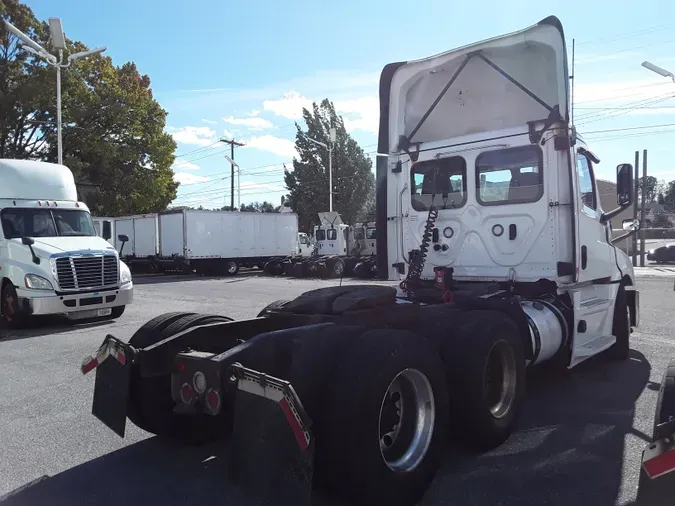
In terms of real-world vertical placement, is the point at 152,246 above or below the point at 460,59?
below

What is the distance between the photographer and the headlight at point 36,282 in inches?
408

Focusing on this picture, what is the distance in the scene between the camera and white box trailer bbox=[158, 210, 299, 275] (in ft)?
90.8

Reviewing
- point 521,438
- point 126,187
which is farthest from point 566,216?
point 126,187

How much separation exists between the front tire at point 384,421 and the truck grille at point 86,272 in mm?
8942

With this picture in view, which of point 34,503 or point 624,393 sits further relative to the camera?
point 624,393

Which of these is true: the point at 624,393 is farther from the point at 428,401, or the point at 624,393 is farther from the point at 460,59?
the point at 460,59

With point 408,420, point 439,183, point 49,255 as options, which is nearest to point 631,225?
point 439,183

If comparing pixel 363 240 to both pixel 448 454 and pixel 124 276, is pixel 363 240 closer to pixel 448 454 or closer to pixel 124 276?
pixel 124 276

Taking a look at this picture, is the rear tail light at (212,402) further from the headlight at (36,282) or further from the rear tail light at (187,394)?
the headlight at (36,282)

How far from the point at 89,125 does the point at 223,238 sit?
38.1 feet

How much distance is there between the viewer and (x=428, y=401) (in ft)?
11.9

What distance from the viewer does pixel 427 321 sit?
14.2ft

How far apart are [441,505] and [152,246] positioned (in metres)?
28.6

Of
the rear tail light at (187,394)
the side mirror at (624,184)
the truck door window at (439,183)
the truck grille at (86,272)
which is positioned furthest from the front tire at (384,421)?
the truck grille at (86,272)
